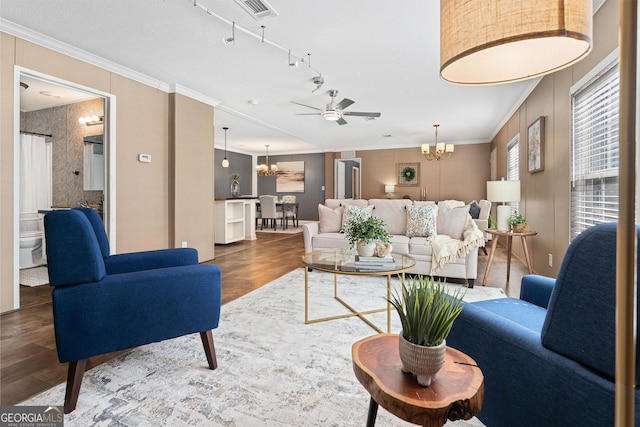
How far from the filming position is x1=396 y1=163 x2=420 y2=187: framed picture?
9125mm

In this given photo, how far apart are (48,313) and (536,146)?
5.38 meters

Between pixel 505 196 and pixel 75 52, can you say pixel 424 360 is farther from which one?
pixel 75 52

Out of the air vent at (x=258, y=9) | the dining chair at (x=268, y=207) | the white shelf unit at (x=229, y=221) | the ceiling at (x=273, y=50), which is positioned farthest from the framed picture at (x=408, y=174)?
the air vent at (x=258, y=9)

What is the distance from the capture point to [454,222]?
12.9 ft

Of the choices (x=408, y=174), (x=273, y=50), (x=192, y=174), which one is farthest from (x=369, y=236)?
(x=408, y=174)

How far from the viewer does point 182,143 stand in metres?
4.39

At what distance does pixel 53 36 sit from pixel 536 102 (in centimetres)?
535

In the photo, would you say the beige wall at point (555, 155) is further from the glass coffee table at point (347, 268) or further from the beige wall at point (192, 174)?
the beige wall at point (192, 174)

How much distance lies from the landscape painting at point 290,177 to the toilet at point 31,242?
7014 mm

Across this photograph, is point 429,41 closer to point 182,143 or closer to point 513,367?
point 513,367

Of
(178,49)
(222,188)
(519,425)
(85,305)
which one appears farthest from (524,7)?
(222,188)

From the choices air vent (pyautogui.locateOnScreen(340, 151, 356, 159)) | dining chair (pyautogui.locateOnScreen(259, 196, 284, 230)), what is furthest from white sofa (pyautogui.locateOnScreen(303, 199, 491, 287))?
air vent (pyautogui.locateOnScreen(340, 151, 356, 159))

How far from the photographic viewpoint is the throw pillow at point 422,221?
4.01 metres

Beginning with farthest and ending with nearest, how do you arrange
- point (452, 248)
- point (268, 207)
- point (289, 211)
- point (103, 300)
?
1. point (289, 211)
2. point (268, 207)
3. point (452, 248)
4. point (103, 300)
